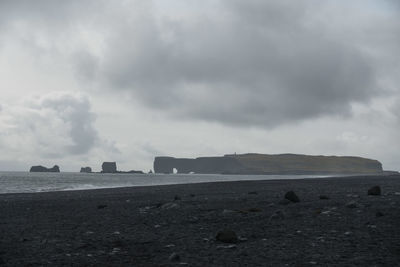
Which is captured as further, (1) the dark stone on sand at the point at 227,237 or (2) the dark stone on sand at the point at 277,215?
(2) the dark stone on sand at the point at 277,215

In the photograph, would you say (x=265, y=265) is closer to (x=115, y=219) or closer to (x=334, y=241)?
(x=334, y=241)

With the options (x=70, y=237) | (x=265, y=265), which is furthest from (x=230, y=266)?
(x=70, y=237)

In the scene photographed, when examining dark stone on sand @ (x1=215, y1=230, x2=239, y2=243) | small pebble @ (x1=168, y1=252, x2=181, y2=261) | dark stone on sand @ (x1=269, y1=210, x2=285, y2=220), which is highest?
dark stone on sand @ (x1=269, y1=210, x2=285, y2=220)

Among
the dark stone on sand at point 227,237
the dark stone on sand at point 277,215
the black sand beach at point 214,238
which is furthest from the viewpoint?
the dark stone on sand at point 277,215

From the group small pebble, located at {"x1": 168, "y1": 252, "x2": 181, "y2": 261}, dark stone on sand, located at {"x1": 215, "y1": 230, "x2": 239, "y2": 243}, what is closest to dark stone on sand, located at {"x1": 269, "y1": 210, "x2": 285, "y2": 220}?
dark stone on sand, located at {"x1": 215, "y1": 230, "x2": 239, "y2": 243}

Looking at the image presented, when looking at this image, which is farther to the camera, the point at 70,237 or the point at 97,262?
the point at 70,237

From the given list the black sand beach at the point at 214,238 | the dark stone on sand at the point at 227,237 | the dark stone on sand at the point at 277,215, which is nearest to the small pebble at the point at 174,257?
the black sand beach at the point at 214,238

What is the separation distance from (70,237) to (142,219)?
395 cm

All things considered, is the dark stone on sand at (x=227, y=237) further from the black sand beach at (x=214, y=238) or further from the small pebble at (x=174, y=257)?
the small pebble at (x=174, y=257)

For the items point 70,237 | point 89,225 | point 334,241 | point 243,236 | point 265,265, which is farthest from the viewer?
point 89,225

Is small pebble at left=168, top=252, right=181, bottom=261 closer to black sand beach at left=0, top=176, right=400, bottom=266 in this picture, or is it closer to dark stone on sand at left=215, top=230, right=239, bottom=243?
black sand beach at left=0, top=176, right=400, bottom=266

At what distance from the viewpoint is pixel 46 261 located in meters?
10.0

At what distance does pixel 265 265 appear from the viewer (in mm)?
8992

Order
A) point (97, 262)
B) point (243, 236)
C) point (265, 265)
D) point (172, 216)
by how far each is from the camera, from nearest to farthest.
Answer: point (265, 265) < point (97, 262) < point (243, 236) < point (172, 216)
